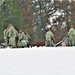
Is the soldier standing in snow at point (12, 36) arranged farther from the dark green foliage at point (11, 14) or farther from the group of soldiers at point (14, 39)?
the dark green foliage at point (11, 14)

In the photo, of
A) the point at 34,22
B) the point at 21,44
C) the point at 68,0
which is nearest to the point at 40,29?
the point at 34,22

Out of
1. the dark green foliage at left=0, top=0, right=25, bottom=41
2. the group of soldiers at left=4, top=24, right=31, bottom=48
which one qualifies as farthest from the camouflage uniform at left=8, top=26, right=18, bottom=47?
the dark green foliage at left=0, top=0, right=25, bottom=41

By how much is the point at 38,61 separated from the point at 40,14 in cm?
3329

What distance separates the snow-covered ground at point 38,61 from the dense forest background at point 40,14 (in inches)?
1143

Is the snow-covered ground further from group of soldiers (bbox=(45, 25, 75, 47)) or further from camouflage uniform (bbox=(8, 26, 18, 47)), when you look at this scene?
group of soldiers (bbox=(45, 25, 75, 47))

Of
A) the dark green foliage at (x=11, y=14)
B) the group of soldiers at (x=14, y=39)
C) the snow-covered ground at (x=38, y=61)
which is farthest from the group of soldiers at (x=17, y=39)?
the dark green foliage at (x=11, y=14)

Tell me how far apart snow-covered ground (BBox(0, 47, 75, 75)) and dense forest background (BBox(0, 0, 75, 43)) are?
95.3ft

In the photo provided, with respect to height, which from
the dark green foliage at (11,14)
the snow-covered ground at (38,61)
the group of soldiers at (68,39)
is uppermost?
the dark green foliage at (11,14)

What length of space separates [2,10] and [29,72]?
98.9 ft

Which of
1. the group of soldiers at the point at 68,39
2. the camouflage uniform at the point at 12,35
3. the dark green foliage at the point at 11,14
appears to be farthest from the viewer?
the dark green foliage at the point at 11,14

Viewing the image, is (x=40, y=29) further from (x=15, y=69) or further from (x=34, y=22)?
(x=15, y=69)

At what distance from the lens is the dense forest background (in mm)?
35062

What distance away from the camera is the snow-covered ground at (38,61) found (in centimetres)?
521

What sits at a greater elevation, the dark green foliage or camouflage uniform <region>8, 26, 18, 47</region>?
the dark green foliage
